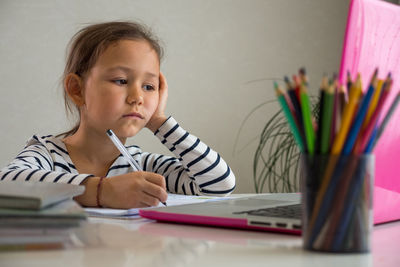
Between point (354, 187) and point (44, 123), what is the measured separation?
207 centimetres

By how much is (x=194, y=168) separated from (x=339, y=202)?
0.84 m

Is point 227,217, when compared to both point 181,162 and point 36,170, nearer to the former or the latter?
point 36,170

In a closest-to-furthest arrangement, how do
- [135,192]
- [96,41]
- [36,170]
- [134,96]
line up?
[135,192]
[36,170]
[134,96]
[96,41]

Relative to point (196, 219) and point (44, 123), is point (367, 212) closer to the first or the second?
point (196, 219)

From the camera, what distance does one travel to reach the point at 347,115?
436 mm

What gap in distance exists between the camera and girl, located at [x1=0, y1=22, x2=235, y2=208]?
3.95ft

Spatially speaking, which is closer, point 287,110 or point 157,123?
point 287,110

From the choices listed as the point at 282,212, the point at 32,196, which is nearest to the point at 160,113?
the point at 282,212

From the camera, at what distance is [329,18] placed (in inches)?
116

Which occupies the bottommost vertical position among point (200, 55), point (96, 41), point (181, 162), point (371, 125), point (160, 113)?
point (371, 125)

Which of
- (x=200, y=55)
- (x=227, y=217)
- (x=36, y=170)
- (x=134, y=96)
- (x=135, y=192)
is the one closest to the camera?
(x=227, y=217)

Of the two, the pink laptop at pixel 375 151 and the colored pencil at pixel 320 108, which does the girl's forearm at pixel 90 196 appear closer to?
the pink laptop at pixel 375 151

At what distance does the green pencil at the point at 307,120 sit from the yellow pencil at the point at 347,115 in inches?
0.7

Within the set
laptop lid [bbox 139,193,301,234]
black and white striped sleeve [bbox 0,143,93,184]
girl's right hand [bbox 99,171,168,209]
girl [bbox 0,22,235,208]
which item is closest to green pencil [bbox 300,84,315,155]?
laptop lid [bbox 139,193,301,234]
